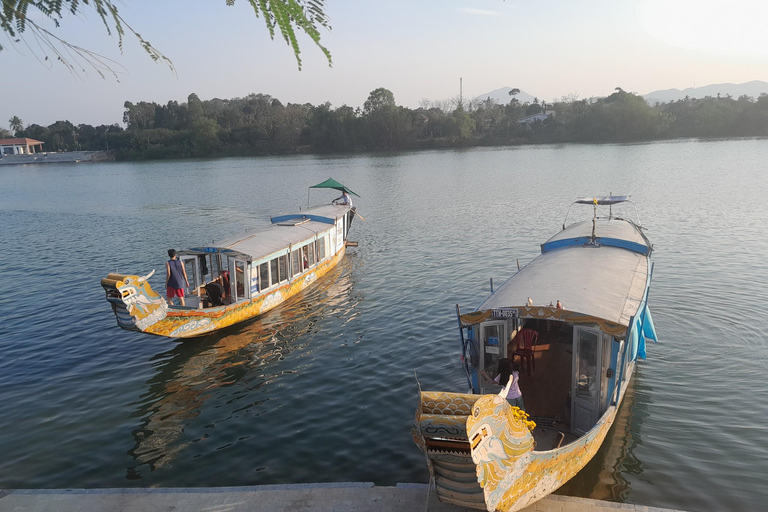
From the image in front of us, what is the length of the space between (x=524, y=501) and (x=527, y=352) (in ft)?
13.4

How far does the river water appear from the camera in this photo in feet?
39.1

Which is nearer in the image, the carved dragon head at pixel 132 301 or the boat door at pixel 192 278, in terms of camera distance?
the carved dragon head at pixel 132 301

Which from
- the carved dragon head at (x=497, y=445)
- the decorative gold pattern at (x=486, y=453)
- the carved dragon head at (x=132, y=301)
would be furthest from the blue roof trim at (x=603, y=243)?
the carved dragon head at (x=132, y=301)

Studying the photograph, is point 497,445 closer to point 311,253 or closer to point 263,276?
point 263,276

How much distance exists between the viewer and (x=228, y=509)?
32.0 feet

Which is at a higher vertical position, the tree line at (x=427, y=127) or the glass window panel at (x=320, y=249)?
the tree line at (x=427, y=127)

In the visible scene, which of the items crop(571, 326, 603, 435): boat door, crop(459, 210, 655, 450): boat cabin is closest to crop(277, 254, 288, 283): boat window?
crop(459, 210, 655, 450): boat cabin

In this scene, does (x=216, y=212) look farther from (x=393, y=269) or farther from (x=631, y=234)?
(x=631, y=234)

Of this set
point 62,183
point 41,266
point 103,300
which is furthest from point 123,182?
point 103,300

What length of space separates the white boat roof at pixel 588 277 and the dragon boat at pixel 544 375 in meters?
0.03

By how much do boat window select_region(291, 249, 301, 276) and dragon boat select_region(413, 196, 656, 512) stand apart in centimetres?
1047

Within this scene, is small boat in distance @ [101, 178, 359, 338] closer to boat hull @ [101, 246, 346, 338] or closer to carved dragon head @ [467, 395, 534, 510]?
boat hull @ [101, 246, 346, 338]

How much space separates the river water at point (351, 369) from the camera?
11906mm

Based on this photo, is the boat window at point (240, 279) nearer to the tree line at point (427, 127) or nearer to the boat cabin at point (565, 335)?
the boat cabin at point (565, 335)
